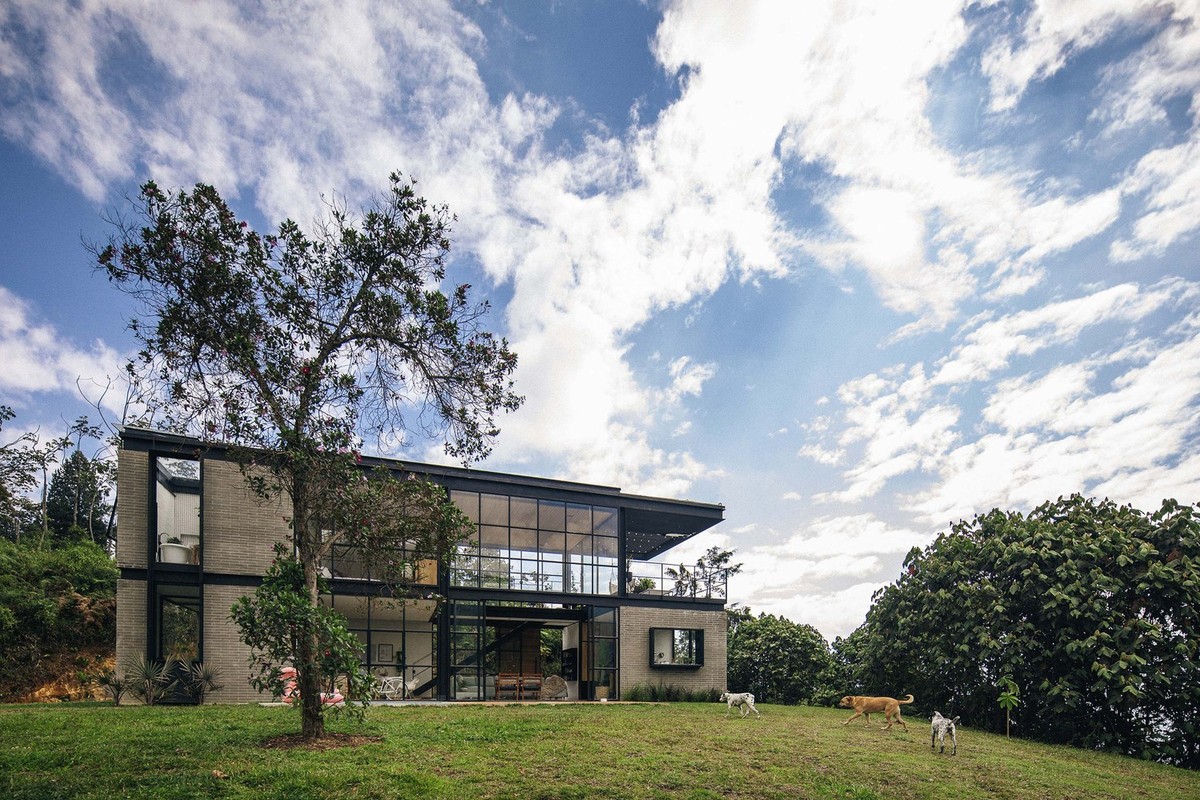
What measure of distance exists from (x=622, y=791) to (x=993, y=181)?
14.6 meters

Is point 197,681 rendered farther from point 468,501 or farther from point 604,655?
point 604,655

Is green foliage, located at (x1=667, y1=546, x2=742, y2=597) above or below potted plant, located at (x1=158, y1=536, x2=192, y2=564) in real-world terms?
below

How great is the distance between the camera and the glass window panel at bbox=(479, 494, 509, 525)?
72.6 ft

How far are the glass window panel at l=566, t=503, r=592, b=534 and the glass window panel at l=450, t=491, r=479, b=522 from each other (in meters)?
2.89

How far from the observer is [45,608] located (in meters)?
23.5

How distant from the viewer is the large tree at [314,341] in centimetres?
1054

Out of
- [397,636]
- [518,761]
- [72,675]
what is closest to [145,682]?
[397,636]

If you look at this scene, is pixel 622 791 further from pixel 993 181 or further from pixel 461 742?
pixel 993 181

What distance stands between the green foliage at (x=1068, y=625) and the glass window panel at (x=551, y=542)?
10.7 meters

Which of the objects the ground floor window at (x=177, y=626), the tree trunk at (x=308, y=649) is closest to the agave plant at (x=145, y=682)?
the ground floor window at (x=177, y=626)

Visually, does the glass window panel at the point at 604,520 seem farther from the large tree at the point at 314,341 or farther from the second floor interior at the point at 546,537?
the large tree at the point at 314,341

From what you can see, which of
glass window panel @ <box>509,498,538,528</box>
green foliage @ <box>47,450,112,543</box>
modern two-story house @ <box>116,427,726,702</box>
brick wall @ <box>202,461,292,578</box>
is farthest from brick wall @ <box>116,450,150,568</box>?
green foliage @ <box>47,450,112,543</box>

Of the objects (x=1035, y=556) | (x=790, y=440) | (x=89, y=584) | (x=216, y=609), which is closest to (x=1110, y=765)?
(x=1035, y=556)

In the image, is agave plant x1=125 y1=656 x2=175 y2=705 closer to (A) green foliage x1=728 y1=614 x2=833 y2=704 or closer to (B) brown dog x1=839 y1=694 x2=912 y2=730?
(B) brown dog x1=839 y1=694 x2=912 y2=730
